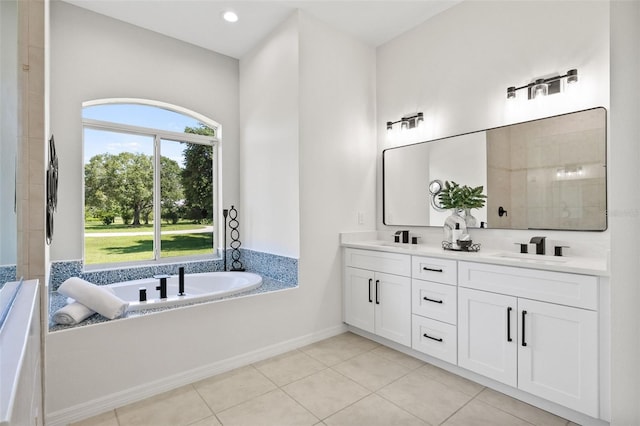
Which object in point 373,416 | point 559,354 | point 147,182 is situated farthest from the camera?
point 147,182

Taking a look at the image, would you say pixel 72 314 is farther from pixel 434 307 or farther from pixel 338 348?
pixel 434 307

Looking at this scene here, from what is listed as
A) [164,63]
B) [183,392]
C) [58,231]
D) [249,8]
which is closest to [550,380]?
[183,392]

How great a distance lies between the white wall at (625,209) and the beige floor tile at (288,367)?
71.2 inches

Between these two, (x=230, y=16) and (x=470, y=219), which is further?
(x=230, y=16)

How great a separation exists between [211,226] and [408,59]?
2820mm

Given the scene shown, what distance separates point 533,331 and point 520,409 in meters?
0.50

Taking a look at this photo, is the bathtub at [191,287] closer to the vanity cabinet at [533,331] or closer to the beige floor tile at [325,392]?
the beige floor tile at [325,392]

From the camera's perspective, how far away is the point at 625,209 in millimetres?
1087

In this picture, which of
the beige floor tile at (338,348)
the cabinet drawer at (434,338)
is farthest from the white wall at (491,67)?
the beige floor tile at (338,348)

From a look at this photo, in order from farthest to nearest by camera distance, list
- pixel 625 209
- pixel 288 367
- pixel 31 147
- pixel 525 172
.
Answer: pixel 288 367 < pixel 525 172 < pixel 31 147 < pixel 625 209

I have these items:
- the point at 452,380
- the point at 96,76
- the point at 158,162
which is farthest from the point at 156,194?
the point at 452,380

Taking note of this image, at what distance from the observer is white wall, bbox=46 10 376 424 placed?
195 centimetres

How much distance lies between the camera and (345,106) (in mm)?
3262

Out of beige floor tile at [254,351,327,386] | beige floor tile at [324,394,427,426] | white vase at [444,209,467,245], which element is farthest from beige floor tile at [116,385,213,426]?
white vase at [444,209,467,245]
